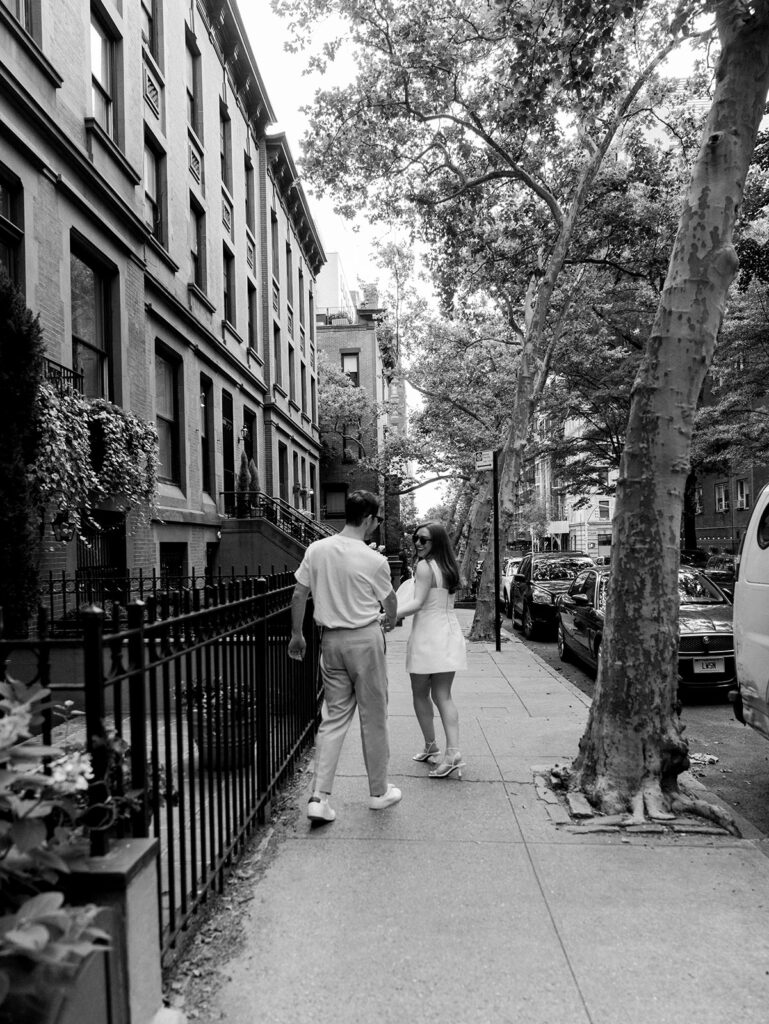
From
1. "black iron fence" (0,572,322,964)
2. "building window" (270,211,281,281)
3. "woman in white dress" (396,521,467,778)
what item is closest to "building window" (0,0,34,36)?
"black iron fence" (0,572,322,964)

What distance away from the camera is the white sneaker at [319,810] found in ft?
14.4

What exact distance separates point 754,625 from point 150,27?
50.7 ft

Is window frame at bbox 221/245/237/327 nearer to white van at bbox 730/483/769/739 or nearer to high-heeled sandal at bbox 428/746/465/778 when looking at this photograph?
high-heeled sandal at bbox 428/746/465/778

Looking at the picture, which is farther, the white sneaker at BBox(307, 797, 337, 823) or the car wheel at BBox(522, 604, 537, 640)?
the car wheel at BBox(522, 604, 537, 640)

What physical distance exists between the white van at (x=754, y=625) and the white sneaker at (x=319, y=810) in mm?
2899

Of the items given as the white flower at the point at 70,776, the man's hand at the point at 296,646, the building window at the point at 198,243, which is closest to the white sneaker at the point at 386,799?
the man's hand at the point at 296,646

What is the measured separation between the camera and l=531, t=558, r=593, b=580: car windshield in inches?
664

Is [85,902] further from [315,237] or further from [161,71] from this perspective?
[315,237]

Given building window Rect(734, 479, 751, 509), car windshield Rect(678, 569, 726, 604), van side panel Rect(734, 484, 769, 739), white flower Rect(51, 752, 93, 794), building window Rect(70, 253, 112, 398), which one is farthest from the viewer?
building window Rect(734, 479, 751, 509)

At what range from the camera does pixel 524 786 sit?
5.29 meters

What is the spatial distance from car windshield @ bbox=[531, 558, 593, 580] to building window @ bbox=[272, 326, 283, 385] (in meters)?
11.7

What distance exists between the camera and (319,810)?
14.4 ft

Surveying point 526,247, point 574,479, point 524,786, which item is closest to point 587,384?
point 574,479

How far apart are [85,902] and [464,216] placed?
49.7ft
